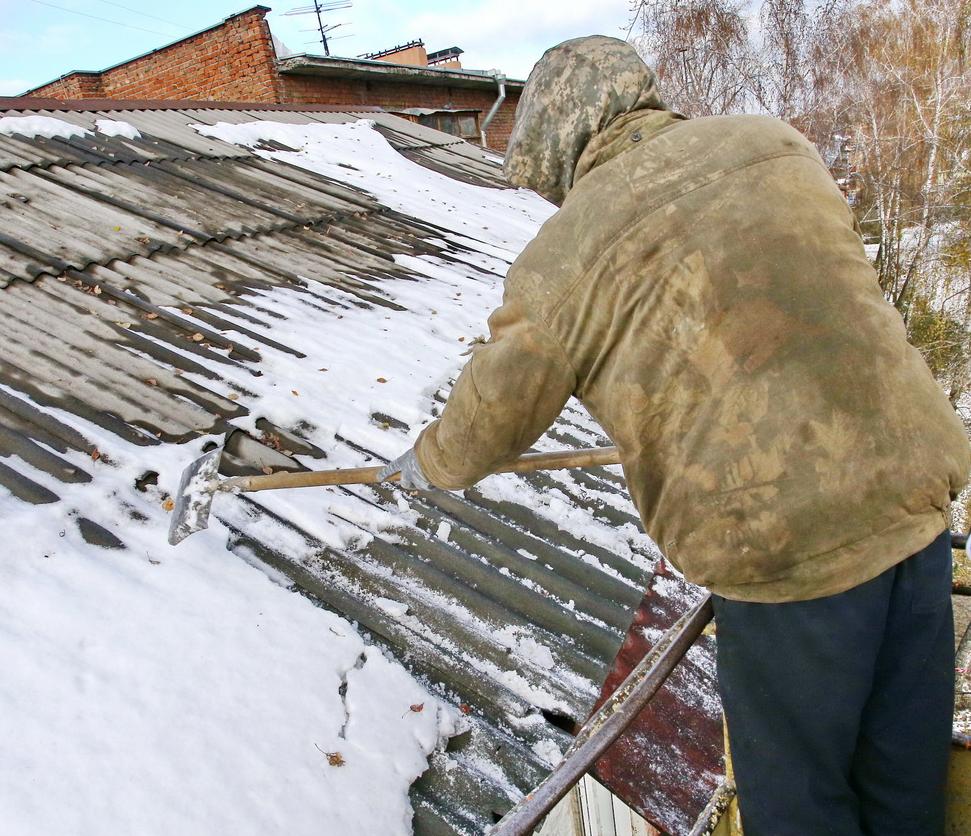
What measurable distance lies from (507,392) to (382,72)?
47.4 ft

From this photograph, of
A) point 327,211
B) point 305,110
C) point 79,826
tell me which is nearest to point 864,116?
point 305,110

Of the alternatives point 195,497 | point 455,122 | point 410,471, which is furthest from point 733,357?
point 455,122

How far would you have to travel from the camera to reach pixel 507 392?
1565 millimetres

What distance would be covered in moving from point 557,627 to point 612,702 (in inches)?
34.7

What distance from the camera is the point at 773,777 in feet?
5.11

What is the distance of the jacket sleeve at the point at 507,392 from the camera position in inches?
60.2

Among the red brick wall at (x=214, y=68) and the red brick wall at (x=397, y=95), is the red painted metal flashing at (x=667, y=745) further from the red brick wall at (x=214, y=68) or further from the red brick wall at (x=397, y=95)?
the red brick wall at (x=214, y=68)

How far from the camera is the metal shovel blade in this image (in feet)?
7.98

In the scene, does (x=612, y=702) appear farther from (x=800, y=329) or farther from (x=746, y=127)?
(x=746, y=127)

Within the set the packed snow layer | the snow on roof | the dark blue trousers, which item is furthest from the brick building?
the dark blue trousers

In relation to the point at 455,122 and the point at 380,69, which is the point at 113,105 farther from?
the point at 455,122

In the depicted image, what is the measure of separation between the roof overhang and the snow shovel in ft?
38.9

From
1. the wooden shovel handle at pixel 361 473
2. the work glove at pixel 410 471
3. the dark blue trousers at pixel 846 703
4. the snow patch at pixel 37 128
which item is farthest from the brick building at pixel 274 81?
the dark blue trousers at pixel 846 703

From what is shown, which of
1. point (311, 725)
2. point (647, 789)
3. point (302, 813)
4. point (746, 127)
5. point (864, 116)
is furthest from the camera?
point (864, 116)
